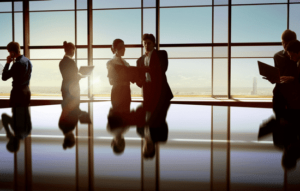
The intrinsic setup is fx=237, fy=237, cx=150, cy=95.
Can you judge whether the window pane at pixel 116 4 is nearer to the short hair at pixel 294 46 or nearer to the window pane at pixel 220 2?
the window pane at pixel 220 2

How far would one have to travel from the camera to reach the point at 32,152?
0.46 metres

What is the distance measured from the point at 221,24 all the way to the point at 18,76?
7406mm

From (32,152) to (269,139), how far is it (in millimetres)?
550

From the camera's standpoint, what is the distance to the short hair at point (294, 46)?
2410mm

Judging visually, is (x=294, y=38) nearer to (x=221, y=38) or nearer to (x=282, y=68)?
(x=282, y=68)

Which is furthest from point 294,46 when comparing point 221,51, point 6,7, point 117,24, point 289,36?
point 117,24

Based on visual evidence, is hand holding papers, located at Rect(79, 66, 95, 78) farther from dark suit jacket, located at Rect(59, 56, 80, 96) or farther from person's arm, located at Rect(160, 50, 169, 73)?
person's arm, located at Rect(160, 50, 169, 73)

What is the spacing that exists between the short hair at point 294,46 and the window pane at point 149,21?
6548 mm

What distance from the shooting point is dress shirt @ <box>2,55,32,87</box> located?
2.86 m

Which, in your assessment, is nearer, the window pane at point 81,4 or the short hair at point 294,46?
the short hair at point 294,46

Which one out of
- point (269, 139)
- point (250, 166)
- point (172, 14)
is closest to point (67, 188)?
point (250, 166)

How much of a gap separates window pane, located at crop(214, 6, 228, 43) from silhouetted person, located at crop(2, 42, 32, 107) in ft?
23.6

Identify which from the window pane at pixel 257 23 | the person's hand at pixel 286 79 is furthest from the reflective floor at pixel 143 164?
the window pane at pixel 257 23

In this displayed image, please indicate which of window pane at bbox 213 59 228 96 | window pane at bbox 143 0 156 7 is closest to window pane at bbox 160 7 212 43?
window pane at bbox 143 0 156 7
